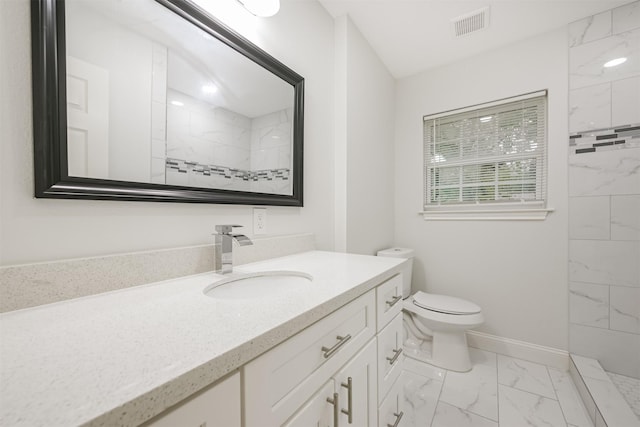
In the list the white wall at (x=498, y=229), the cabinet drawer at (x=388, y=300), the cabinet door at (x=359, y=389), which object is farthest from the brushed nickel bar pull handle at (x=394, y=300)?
the white wall at (x=498, y=229)

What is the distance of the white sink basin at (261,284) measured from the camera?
888mm

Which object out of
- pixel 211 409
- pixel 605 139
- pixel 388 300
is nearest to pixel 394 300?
pixel 388 300

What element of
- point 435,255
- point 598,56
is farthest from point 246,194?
point 598,56

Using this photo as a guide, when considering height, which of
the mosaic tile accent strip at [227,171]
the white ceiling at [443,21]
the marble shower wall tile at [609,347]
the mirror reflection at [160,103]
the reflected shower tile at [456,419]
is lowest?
the reflected shower tile at [456,419]

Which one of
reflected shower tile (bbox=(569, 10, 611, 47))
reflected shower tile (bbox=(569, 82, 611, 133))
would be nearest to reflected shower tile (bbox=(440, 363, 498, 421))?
reflected shower tile (bbox=(569, 82, 611, 133))

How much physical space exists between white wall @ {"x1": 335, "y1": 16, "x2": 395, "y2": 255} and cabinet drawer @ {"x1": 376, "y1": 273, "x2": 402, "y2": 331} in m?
0.61

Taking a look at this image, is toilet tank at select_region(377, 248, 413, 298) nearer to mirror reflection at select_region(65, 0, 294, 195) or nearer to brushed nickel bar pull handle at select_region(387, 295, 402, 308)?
brushed nickel bar pull handle at select_region(387, 295, 402, 308)

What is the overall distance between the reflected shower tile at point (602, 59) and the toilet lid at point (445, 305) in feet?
5.50

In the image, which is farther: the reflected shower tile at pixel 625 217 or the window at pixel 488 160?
the window at pixel 488 160

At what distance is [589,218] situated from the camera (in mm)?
1716

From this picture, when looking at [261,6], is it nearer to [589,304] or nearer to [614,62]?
[614,62]

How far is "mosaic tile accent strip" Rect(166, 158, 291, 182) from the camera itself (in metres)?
0.89

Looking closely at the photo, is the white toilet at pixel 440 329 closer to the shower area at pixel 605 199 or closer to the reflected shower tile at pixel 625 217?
the shower area at pixel 605 199

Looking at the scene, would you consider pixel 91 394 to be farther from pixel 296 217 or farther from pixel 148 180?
pixel 296 217
